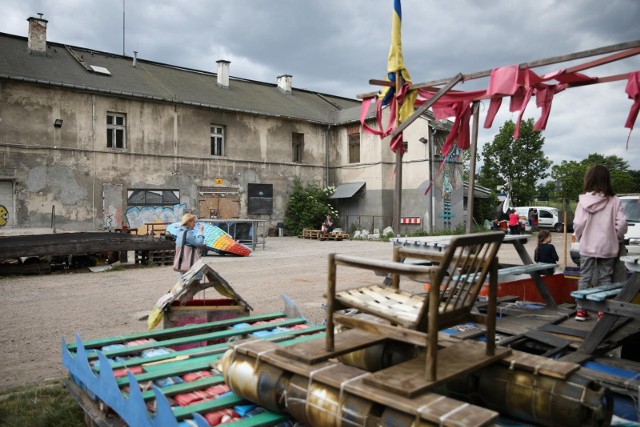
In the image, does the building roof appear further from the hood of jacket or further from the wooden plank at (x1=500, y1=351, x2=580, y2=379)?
the wooden plank at (x1=500, y1=351, x2=580, y2=379)

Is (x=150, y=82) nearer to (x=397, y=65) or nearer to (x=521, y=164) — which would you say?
(x=397, y=65)

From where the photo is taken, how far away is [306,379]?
262cm

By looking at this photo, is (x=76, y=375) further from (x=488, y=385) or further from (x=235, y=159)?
(x=235, y=159)

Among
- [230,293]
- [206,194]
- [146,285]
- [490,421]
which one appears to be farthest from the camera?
[206,194]

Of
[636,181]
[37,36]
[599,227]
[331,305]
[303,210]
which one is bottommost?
[331,305]

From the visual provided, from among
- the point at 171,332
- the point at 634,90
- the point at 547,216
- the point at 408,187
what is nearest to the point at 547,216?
the point at 547,216

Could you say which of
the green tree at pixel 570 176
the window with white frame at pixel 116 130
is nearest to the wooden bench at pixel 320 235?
the window with white frame at pixel 116 130

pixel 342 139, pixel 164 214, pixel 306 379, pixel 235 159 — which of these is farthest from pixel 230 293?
pixel 342 139

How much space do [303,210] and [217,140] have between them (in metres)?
5.73

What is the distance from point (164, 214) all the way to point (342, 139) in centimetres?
1141

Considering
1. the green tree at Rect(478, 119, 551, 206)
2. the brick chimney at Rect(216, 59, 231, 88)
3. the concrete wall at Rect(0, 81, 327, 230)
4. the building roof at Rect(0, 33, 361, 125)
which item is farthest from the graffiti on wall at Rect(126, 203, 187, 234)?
the green tree at Rect(478, 119, 551, 206)

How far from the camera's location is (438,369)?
2.52 m

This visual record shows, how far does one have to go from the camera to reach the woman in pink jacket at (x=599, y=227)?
5012mm

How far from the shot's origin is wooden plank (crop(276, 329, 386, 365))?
2755mm
